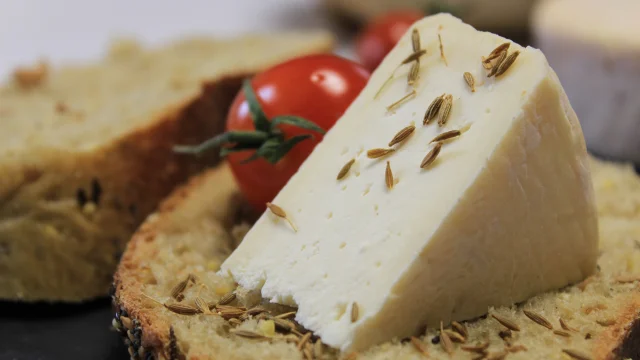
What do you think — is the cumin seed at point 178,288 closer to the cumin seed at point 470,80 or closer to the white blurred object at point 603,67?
the cumin seed at point 470,80

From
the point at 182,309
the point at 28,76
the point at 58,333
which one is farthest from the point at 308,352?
the point at 28,76

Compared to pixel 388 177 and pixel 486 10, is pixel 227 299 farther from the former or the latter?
pixel 486 10

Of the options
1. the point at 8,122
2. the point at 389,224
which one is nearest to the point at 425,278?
the point at 389,224

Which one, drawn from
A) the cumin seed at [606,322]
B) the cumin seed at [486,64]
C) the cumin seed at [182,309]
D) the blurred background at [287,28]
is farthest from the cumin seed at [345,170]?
the cumin seed at [606,322]

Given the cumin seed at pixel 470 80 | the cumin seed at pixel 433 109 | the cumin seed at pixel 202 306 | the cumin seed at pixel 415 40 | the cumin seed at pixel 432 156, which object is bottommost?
the cumin seed at pixel 202 306

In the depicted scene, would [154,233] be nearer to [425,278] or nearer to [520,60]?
[425,278]

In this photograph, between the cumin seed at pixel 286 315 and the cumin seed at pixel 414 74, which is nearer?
the cumin seed at pixel 286 315
